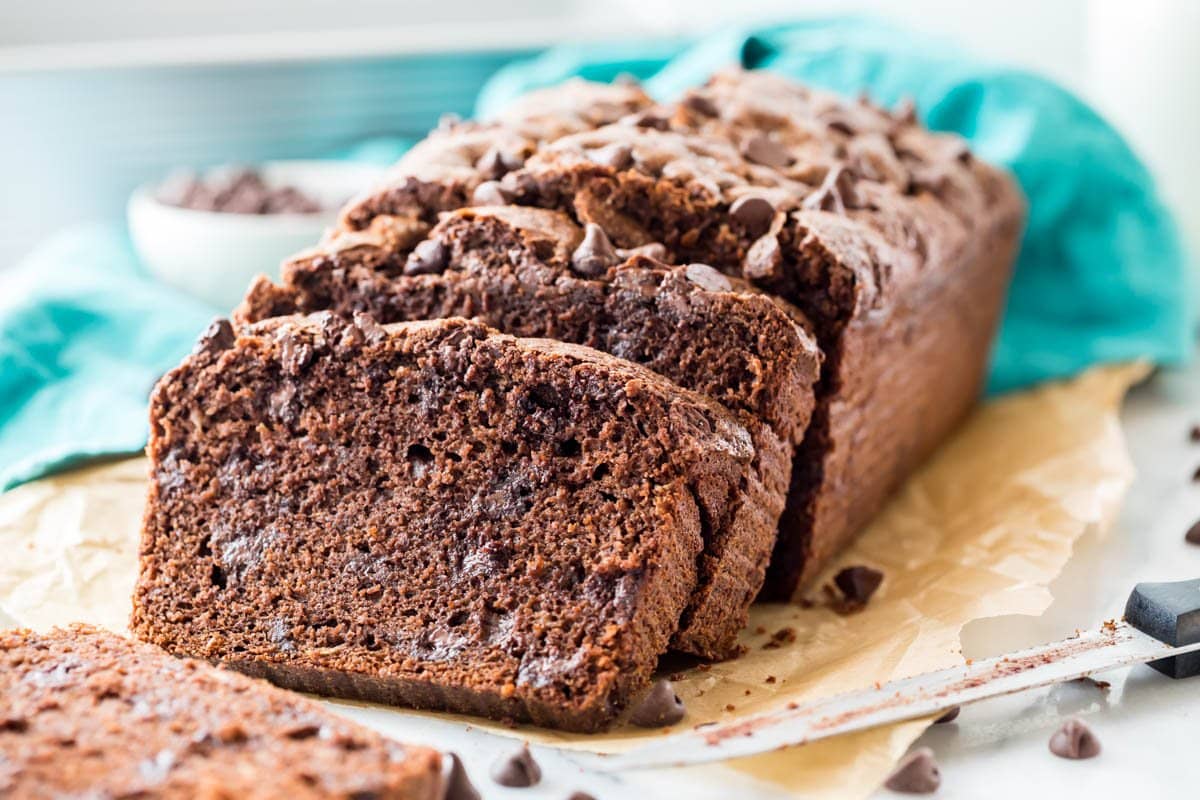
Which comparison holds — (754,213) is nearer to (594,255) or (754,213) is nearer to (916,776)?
(594,255)

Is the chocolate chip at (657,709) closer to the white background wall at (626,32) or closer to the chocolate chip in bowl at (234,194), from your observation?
the chocolate chip in bowl at (234,194)

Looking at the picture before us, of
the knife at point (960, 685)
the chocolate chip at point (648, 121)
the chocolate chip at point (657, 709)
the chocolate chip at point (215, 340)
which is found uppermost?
the chocolate chip at point (648, 121)

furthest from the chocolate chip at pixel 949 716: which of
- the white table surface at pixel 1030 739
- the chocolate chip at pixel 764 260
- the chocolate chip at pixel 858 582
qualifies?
the chocolate chip at pixel 764 260

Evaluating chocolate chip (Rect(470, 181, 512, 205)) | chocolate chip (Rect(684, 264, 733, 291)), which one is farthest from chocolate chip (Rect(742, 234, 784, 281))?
chocolate chip (Rect(470, 181, 512, 205))

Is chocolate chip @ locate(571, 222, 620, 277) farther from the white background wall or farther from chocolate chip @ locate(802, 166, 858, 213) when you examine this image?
the white background wall

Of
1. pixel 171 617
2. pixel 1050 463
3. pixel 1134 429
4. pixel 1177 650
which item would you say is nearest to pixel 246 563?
pixel 171 617

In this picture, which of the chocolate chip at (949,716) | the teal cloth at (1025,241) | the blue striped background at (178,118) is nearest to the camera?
the chocolate chip at (949,716)

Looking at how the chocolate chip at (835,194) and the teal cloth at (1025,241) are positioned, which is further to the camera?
the teal cloth at (1025,241)

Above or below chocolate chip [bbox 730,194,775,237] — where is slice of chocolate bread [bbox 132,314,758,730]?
below
